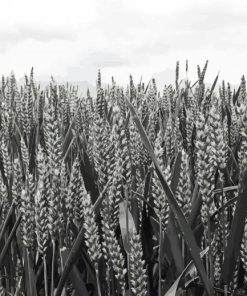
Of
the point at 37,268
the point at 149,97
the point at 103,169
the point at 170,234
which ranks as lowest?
the point at 37,268

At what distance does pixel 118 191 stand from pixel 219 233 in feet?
0.76

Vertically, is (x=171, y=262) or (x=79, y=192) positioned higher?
(x=79, y=192)

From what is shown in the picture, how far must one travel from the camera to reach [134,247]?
0.74m

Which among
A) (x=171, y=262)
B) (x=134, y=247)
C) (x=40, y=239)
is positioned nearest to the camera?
(x=134, y=247)

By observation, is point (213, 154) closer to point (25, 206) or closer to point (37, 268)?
point (25, 206)

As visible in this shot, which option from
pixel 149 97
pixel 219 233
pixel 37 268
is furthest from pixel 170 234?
pixel 149 97

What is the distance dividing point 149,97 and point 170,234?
2.16m

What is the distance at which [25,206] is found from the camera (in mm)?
883

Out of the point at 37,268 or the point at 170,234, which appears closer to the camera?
the point at 170,234

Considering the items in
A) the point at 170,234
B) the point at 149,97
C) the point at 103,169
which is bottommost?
the point at 170,234

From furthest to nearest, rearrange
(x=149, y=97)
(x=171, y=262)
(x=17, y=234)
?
(x=149, y=97) < (x=17, y=234) < (x=171, y=262)

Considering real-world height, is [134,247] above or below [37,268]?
above

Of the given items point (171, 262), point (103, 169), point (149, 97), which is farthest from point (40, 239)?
point (149, 97)

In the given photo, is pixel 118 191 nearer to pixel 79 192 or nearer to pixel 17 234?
pixel 79 192
